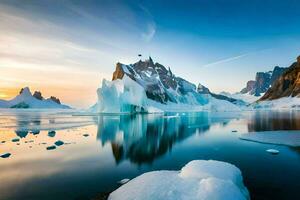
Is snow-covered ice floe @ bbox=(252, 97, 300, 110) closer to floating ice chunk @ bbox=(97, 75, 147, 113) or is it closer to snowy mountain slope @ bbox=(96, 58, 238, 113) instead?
snowy mountain slope @ bbox=(96, 58, 238, 113)

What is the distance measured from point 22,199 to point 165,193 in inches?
217

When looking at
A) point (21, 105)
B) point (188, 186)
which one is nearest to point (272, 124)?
point (188, 186)

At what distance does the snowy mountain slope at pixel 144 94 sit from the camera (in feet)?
222

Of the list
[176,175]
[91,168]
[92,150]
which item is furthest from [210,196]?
[92,150]

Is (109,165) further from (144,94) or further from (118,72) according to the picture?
(118,72)

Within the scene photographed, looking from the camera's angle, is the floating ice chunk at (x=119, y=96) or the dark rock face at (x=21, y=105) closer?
the floating ice chunk at (x=119, y=96)

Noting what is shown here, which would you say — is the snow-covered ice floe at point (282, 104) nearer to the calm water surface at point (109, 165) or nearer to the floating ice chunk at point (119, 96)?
the floating ice chunk at point (119, 96)

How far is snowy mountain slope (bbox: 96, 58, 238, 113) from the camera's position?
6756 cm

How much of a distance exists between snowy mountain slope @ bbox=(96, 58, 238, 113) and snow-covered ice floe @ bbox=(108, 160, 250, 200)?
55.7m

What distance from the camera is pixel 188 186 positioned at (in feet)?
26.7

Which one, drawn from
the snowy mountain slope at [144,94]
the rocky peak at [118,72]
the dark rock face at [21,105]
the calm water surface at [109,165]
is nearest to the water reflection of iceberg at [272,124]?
the calm water surface at [109,165]

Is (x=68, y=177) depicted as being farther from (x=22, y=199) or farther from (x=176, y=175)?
(x=176, y=175)

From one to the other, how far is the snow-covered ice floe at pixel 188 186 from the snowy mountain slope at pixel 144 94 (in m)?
55.7

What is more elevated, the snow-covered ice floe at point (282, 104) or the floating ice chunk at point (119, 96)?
the snow-covered ice floe at point (282, 104)
